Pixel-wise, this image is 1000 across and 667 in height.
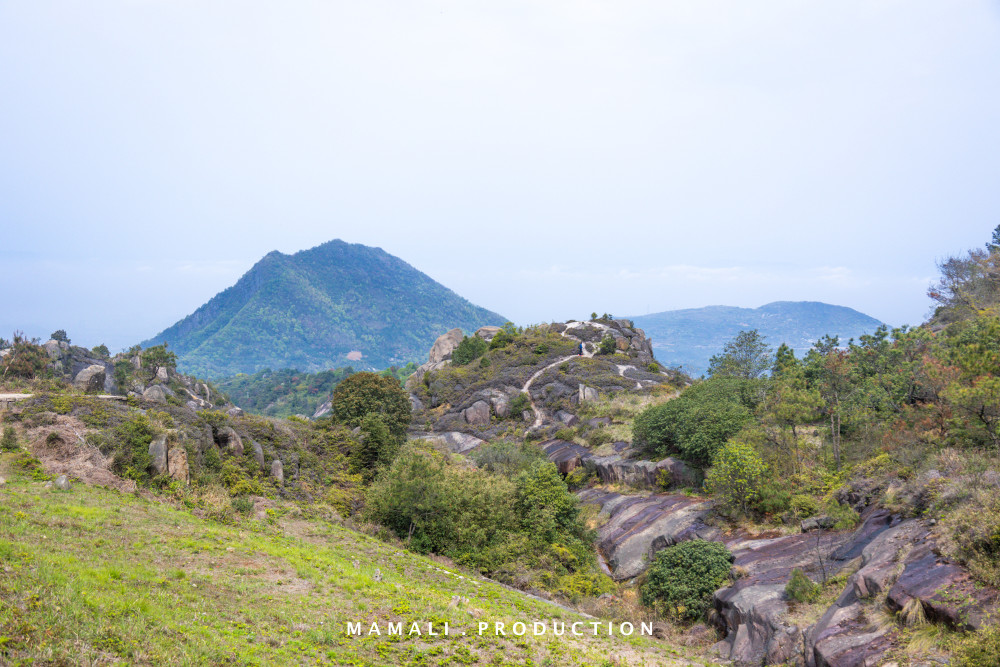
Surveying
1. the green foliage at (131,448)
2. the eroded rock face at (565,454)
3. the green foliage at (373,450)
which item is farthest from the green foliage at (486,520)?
the eroded rock face at (565,454)

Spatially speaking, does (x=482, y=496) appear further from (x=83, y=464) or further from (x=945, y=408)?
(x=945, y=408)

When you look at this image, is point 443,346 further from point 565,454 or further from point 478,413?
point 565,454

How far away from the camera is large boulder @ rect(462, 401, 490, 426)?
56.7 meters

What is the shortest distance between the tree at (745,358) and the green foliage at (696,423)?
110 ft

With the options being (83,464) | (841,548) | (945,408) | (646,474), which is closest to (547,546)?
(646,474)

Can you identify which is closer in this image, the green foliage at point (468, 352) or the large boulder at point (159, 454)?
the large boulder at point (159, 454)

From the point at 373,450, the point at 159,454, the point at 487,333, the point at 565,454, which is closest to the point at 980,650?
the point at 159,454

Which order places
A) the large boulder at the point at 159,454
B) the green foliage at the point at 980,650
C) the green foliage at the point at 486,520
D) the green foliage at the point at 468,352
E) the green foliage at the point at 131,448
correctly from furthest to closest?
the green foliage at the point at 468,352, the green foliage at the point at 486,520, the large boulder at the point at 159,454, the green foliage at the point at 131,448, the green foliage at the point at 980,650

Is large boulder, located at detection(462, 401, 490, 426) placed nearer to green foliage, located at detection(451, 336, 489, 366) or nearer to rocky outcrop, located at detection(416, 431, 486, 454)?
rocky outcrop, located at detection(416, 431, 486, 454)

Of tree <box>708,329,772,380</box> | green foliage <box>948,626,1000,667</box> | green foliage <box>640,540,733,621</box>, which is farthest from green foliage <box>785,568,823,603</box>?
tree <box>708,329,772,380</box>

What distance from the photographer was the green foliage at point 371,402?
39.2 metres

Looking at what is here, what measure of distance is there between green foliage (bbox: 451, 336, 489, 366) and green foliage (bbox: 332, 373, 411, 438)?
122 feet

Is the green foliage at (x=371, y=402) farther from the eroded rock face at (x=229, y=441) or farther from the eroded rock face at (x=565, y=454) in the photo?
the eroded rock face at (x=565, y=454)

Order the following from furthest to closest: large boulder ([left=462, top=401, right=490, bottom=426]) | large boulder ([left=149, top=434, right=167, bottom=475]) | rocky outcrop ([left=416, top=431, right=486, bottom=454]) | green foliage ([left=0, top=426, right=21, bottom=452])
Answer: large boulder ([left=462, top=401, right=490, bottom=426]), rocky outcrop ([left=416, top=431, right=486, bottom=454]), large boulder ([left=149, top=434, right=167, bottom=475]), green foliage ([left=0, top=426, right=21, bottom=452])
